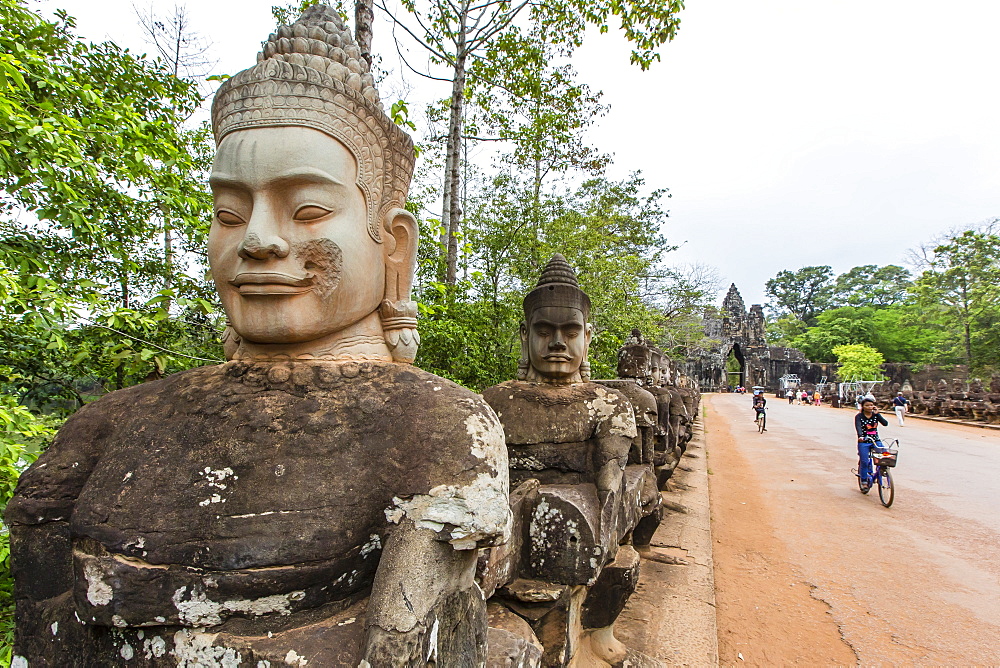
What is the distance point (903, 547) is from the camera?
528 centimetres

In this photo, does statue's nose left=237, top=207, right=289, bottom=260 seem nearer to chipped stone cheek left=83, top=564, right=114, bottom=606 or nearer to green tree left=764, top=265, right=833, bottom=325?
chipped stone cheek left=83, top=564, right=114, bottom=606

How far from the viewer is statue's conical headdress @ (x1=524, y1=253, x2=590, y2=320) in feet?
9.17

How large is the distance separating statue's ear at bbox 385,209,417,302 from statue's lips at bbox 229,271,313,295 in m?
0.32

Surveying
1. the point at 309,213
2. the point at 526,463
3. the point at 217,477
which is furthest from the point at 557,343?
the point at 217,477

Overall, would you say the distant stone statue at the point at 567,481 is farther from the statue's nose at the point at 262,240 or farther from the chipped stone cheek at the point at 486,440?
the statue's nose at the point at 262,240

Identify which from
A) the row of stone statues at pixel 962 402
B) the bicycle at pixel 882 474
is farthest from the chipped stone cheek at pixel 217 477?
the row of stone statues at pixel 962 402

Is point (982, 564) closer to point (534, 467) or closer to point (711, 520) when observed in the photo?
point (711, 520)

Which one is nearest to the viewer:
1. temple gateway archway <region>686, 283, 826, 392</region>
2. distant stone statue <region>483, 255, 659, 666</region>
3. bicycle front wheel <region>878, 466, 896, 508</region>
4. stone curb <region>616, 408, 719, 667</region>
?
distant stone statue <region>483, 255, 659, 666</region>

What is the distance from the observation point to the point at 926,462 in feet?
32.4

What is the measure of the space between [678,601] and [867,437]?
5.40 meters

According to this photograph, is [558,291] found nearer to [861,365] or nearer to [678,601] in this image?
[678,601]

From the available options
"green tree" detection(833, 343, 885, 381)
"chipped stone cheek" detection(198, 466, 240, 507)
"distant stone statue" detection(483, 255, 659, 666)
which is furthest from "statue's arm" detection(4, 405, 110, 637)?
"green tree" detection(833, 343, 885, 381)

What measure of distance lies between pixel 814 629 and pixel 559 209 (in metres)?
7.58

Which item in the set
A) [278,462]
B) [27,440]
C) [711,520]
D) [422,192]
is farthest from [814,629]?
[422,192]
